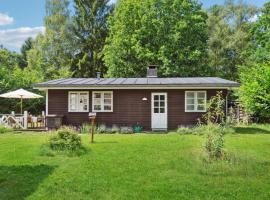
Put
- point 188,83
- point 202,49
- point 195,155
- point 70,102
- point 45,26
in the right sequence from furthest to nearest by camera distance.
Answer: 1. point 45,26
2. point 202,49
3. point 70,102
4. point 188,83
5. point 195,155

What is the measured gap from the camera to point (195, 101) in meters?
18.3

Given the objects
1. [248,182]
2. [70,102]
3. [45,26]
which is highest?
[45,26]

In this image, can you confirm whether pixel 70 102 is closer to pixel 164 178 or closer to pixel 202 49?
pixel 164 178

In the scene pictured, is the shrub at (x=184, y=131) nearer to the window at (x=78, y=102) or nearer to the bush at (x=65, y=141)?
the window at (x=78, y=102)

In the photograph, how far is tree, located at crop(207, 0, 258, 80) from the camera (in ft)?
116

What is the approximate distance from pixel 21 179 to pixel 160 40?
83.6 feet

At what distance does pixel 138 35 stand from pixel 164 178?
2538 centimetres

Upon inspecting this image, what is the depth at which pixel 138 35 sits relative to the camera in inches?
1244

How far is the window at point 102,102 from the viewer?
18.8 m

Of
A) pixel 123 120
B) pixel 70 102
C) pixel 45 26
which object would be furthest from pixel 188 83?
pixel 45 26

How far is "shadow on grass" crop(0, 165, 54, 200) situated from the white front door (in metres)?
10.7

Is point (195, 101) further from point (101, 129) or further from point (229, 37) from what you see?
point (229, 37)

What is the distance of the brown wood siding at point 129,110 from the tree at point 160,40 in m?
11.5

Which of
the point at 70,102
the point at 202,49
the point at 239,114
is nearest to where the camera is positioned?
the point at 70,102
